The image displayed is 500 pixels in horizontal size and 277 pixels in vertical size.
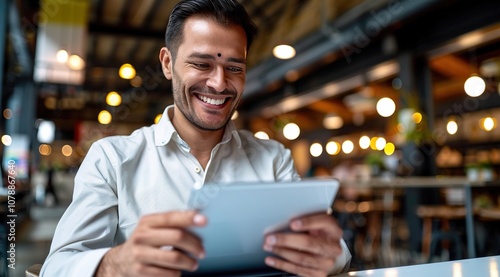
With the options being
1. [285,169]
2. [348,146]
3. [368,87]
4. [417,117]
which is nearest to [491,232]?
[417,117]

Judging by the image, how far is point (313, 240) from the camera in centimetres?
79

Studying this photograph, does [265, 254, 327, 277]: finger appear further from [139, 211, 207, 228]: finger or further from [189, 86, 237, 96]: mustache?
[189, 86, 237, 96]: mustache

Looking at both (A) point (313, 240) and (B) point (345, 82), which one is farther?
(B) point (345, 82)

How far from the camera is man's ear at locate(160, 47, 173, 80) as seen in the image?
1.20 meters

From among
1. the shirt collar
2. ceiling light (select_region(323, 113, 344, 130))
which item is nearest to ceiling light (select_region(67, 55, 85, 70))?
the shirt collar

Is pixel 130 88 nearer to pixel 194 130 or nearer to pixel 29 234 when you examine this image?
pixel 29 234

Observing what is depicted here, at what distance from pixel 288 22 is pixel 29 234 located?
556 cm

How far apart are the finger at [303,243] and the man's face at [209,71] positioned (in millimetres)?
478

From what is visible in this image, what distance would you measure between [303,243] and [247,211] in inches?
5.8

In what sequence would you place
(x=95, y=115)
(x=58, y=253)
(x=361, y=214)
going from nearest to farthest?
1. (x=58, y=253)
2. (x=361, y=214)
3. (x=95, y=115)

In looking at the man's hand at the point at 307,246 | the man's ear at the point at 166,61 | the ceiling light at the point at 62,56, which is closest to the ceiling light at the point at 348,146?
the ceiling light at the point at 62,56

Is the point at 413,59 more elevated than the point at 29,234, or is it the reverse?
the point at 413,59

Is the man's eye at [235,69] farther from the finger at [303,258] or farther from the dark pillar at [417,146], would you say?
the dark pillar at [417,146]

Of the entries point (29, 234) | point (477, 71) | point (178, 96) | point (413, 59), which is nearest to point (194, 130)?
point (178, 96)
